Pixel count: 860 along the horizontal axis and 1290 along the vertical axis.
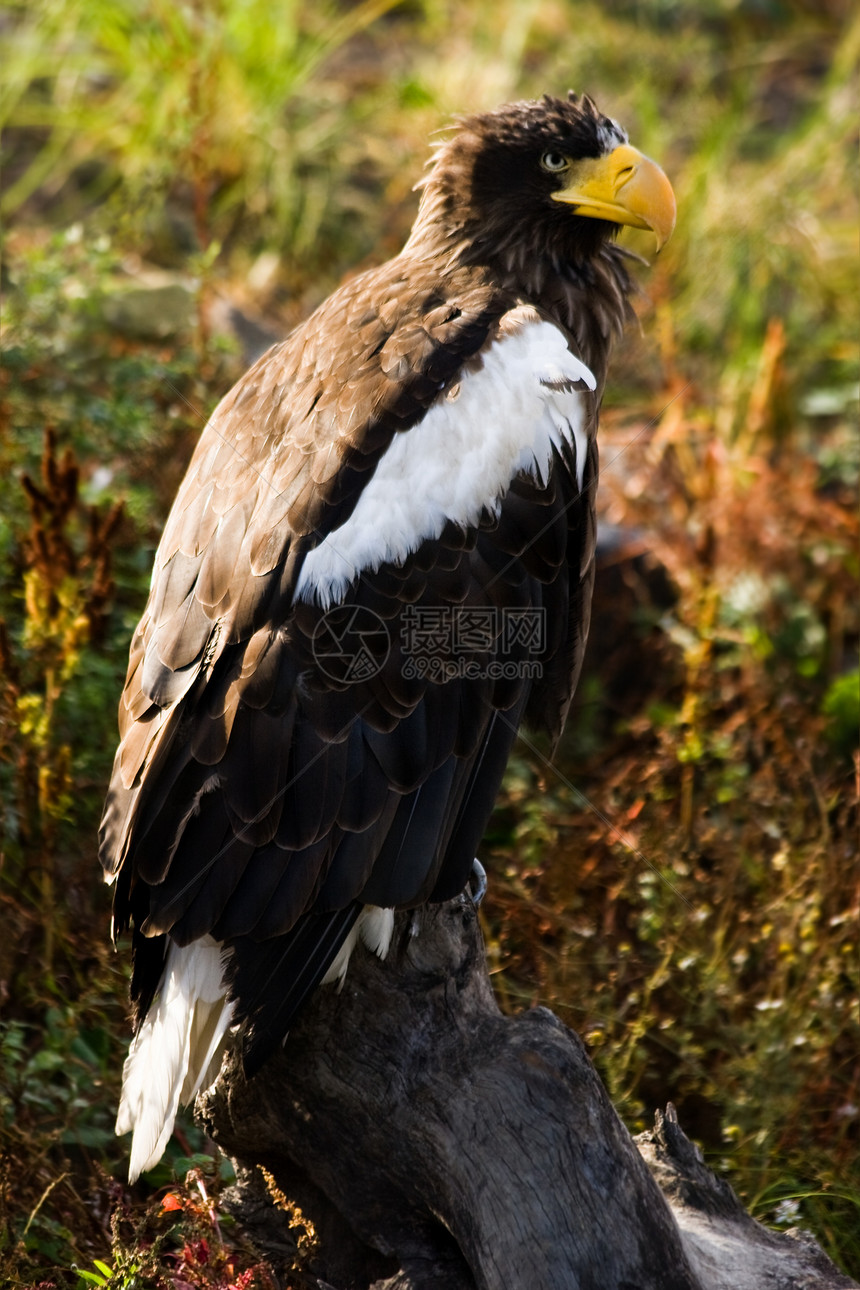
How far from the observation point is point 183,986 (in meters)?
2.37

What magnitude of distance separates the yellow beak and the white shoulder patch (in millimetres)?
425

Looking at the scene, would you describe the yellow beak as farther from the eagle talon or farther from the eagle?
the eagle talon

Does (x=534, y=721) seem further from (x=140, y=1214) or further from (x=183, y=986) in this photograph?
(x=140, y=1214)

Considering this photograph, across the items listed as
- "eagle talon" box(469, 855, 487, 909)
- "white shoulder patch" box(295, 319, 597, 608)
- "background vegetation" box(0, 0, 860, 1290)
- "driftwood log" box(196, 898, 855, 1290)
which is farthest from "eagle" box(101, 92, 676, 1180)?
"background vegetation" box(0, 0, 860, 1290)

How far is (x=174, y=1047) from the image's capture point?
234 cm

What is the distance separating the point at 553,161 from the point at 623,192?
204 millimetres

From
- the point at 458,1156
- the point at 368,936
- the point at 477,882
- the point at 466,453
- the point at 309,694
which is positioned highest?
the point at 466,453

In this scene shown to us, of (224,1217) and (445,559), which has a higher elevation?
(445,559)

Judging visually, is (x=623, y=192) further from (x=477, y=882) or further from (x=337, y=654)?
(x=477, y=882)

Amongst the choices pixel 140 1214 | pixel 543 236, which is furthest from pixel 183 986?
pixel 543 236

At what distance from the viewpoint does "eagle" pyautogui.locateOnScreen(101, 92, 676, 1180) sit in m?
2.32

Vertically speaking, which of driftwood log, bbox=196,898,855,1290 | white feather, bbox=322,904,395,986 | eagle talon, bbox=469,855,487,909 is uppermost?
eagle talon, bbox=469,855,487,909

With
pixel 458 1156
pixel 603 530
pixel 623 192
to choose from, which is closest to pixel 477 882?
pixel 458 1156

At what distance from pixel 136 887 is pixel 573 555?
3.72 feet
